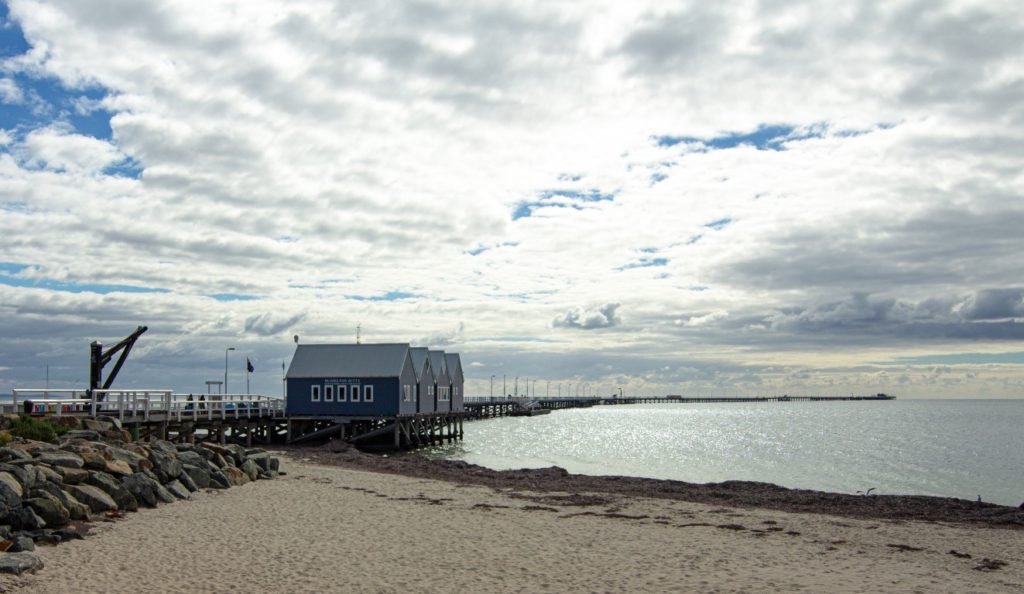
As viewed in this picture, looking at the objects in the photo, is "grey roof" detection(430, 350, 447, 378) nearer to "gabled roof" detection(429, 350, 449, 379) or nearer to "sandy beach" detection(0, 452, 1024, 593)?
"gabled roof" detection(429, 350, 449, 379)

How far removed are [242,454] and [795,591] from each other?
17.3 m

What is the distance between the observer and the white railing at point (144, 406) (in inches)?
1189

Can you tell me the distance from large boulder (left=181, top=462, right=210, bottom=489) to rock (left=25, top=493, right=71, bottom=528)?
6000mm

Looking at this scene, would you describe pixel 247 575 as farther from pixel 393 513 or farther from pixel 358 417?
pixel 358 417

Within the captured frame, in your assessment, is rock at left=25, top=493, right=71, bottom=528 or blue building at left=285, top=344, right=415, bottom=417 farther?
blue building at left=285, top=344, right=415, bottom=417

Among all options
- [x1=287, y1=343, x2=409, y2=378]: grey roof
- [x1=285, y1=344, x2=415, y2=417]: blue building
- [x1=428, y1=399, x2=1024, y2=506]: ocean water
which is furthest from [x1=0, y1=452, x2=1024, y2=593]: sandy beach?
[x1=287, y1=343, x2=409, y2=378]: grey roof

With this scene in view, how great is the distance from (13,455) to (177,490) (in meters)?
3.45

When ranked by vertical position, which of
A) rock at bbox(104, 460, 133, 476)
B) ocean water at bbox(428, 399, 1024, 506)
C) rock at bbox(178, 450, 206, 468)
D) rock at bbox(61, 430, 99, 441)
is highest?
rock at bbox(61, 430, 99, 441)

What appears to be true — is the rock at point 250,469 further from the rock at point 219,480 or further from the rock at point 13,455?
the rock at point 13,455

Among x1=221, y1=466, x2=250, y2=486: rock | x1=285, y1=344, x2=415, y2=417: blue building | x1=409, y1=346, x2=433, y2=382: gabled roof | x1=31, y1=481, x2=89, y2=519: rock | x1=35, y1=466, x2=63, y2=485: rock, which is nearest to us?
x1=31, y1=481, x2=89, y2=519: rock

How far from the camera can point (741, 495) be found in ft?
83.4

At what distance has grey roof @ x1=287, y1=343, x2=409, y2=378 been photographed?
171 feet

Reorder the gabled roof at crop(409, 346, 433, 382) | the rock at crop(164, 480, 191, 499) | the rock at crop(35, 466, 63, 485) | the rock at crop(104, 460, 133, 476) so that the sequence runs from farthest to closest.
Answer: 1. the gabled roof at crop(409, 346, 433, 382)
2. the rock at crop(164, 480, 191, 499)
3. the rock at crop(104, 460, 133, 476)
4. the rock at crop(35, 466, 63, 485)

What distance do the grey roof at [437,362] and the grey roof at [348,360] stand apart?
11.4 m
